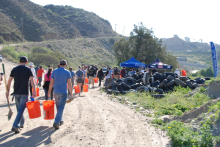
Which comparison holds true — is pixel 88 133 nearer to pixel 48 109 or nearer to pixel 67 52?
pixel 48 109

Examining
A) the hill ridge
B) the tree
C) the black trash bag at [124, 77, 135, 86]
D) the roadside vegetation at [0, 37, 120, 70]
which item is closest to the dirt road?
the black trash bag at [124, 77, 135, 86]

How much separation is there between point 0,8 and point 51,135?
75969mm

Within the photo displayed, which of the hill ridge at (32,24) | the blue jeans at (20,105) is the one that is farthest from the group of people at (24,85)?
the hill ridge at (32,24)

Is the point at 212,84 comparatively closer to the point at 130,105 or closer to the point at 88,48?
the point at 130,105

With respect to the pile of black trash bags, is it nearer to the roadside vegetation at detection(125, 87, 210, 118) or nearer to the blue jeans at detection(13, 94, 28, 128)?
the roadside vegetation at detection(125, 87, 210, 118)

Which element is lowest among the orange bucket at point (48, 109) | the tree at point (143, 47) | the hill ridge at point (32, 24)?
the orange bucket at point (48, 109)

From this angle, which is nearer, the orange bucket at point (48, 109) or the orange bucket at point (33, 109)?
the orange bucket at point (33, 109)

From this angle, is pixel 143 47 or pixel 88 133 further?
pixel 143 47

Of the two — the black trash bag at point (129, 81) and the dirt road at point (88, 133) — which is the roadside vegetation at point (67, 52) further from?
the dirt road at point (88, 133)

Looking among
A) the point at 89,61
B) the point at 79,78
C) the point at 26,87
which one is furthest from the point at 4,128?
the point at 89,61

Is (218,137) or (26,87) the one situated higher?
(26,87)

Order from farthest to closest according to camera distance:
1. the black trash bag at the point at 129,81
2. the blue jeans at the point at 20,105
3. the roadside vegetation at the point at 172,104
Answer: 1. the black trash bag at the point at 129,81
2. the roadside vegetation at the point at 172,104
3. the blue jeans at the point at 20,105

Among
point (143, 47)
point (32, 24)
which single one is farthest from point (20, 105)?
point (32, 24)

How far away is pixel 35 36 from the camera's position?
65.6 m
